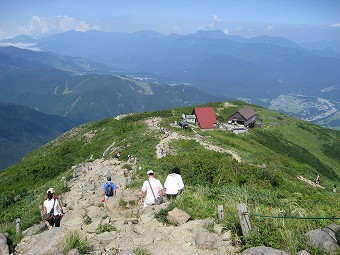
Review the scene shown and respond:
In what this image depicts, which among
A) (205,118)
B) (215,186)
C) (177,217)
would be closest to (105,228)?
(177,217)

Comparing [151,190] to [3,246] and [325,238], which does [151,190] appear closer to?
[3,246]

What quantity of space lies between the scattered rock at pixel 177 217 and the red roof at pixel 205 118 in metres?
60.4

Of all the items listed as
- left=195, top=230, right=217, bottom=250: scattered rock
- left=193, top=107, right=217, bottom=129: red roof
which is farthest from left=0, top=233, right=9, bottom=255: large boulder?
left=193, top=107, right=217, bottom=129: red roof

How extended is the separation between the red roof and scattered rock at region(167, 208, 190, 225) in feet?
198

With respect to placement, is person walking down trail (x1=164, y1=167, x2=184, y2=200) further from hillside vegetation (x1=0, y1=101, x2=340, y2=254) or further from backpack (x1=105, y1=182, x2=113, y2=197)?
backpack (x1=105, y1=182, x2=113, y2=197)

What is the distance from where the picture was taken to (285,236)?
9.82 m

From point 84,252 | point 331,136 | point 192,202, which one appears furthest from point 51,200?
point 331,136

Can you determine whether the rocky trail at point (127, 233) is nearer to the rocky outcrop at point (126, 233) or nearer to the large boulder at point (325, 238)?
the rocky outcrop at point (126, 233)

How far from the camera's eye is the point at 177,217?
1268 centimetres

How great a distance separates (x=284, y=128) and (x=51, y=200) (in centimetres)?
8935

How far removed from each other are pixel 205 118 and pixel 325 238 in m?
67.6

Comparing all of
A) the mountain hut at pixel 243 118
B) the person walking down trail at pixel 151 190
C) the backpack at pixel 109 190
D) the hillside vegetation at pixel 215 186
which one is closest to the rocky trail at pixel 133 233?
the person walking down trail at pixel 151 190

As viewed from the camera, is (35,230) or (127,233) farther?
(35,230)

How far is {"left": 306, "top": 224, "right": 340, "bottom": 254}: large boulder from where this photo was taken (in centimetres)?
883
